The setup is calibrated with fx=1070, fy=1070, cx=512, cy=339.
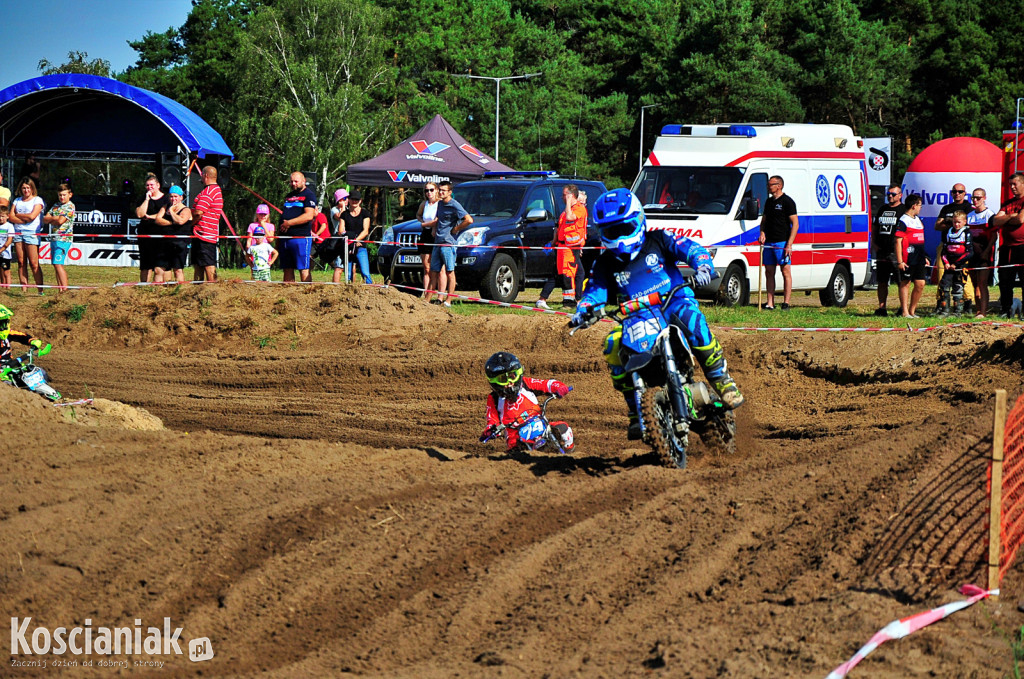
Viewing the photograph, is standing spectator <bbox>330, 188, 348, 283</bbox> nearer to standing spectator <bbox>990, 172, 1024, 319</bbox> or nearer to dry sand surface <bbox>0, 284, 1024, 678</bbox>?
dry sand surface <bbox>0, 284, 1024, 678</bbox>

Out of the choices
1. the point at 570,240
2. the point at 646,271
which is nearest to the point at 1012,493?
the point at 646,271

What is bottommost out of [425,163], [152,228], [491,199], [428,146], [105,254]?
[105,254]

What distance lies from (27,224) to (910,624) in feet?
51.8

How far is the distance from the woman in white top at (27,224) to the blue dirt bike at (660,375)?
12.4 meters

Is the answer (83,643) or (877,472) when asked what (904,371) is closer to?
(877,472)

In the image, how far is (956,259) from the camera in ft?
50.3

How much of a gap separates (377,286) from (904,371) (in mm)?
7455

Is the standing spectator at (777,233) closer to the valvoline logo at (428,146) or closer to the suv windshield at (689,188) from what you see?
the suv windshield at (689,188)

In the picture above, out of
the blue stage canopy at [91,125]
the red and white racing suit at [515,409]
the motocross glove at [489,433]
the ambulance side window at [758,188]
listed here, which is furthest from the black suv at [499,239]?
the blue stage canopy at [91,125]

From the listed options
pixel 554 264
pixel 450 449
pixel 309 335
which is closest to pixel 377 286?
pixel 309 335

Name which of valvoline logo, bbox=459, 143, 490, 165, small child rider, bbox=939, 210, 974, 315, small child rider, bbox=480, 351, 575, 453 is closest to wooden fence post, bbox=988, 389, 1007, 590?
small child rider, bbox=480, 351, 575, 453

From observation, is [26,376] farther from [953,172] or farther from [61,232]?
[953,172]

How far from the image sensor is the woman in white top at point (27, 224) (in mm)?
16719

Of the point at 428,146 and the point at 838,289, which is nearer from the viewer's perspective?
the point at 838,289
